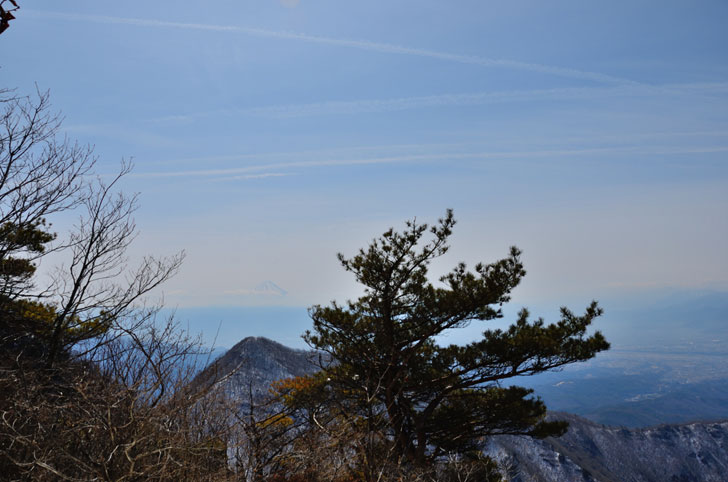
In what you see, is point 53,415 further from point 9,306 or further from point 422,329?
point 422,329

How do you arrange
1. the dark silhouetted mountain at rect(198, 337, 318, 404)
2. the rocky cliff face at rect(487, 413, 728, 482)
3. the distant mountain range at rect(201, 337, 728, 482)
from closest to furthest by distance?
the dark silhouetted mountain at rect(198, 337, 318, 404) < the distant mountain range at rect(201, 337, 728, 482) < the rocky cliff face at rect(487, 413, 728, 482)

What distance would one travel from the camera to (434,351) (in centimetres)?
1472

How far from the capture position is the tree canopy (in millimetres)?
13398

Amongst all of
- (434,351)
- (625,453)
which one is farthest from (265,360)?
(625,453)

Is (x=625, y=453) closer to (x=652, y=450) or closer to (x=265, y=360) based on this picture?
(x=652, y=450)

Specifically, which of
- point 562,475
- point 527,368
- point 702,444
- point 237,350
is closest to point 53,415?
point 527,368

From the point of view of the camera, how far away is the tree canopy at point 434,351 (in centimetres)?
1340

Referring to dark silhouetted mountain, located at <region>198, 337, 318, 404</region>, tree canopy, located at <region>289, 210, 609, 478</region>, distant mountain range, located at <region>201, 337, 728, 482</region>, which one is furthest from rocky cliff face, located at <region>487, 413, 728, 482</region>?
tree canopy, located at <region>289, 210, 609, 478</region>

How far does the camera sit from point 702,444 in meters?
66.2

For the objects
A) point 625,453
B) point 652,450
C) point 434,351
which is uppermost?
point 434,351

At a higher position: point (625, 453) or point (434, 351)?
point (434, 351)

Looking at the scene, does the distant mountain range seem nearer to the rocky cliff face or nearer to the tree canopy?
the rocky cliff face

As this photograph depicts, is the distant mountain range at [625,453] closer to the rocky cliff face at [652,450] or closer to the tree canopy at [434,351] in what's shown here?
the rocky cliff face at [652,450]

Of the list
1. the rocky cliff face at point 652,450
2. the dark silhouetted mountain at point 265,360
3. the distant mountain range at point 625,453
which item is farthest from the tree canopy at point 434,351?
the rocky cliff face at point 652,450
